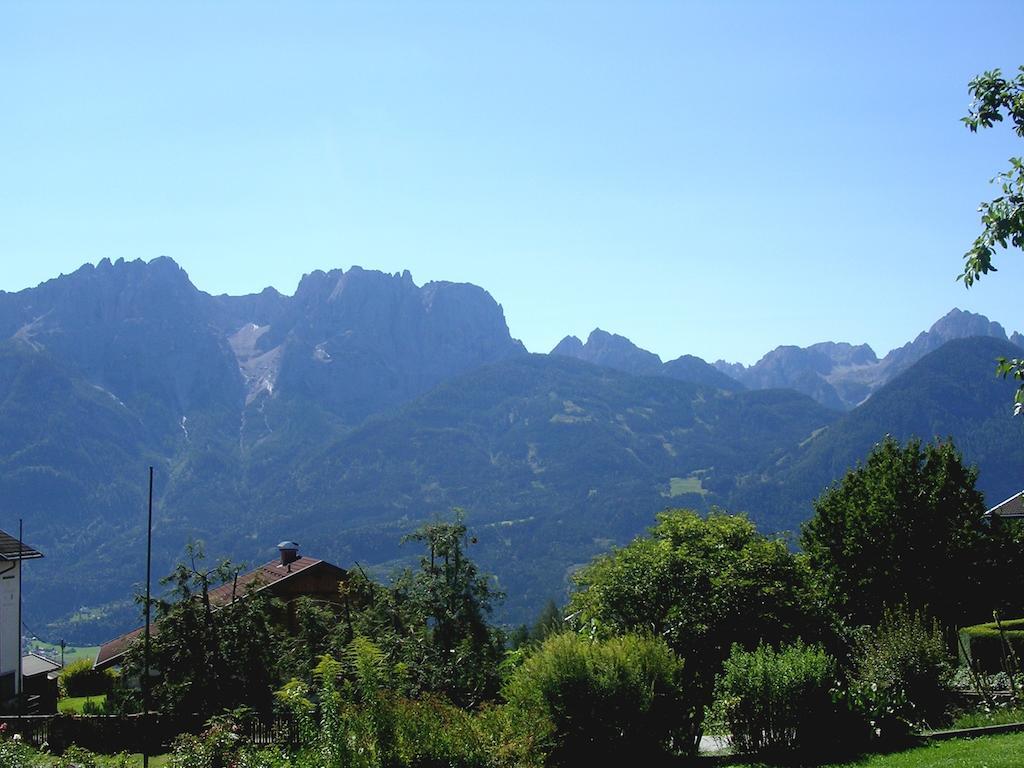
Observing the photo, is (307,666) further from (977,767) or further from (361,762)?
(977,767)

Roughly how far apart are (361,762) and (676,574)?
28.8 ft

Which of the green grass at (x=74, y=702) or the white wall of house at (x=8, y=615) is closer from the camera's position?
the green grass at (x=74, y=702)

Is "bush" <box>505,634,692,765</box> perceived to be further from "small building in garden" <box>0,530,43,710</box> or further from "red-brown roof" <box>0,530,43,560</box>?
"small building in garden" <box>0,530,43,710</box>

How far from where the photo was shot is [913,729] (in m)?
16.0

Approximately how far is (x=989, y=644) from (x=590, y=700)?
13799mm

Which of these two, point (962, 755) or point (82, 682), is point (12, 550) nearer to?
point (82, 682)

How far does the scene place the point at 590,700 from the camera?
14406 mm

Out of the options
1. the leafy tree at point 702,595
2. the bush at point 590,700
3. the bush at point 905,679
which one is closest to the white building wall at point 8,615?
the leafy tree at point 702,595

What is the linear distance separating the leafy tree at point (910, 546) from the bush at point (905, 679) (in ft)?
43.5

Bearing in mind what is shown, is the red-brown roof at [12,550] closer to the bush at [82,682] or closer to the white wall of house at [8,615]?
the white wall of house at [8,615]

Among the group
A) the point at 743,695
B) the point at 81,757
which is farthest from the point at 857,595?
the point at 81,757

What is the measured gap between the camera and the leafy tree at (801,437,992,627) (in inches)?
1201

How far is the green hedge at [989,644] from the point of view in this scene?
22.6m

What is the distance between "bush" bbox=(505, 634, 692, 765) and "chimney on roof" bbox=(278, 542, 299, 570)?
39.1 m
